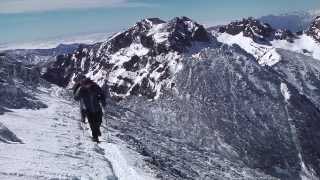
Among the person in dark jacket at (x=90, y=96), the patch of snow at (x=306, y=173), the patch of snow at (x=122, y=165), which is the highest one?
the person in dark jacket at (x=90, y=96)

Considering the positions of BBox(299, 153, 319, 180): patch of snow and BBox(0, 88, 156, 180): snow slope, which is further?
BBox(299, 153, 319, 180): patch of snow

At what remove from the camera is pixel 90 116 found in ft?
108

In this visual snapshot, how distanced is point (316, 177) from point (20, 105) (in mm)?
134437

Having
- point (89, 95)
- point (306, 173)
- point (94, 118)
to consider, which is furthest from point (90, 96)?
point (306, 173)

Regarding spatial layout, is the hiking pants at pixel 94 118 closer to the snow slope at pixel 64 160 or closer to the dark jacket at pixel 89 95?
the dark jacket at pixel 89 95

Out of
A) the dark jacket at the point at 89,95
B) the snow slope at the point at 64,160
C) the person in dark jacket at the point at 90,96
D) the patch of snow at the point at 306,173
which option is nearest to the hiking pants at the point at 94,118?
the person in dark jacket at the point at 90,96

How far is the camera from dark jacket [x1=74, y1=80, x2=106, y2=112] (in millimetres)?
32531

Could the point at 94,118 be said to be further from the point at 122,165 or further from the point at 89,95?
the point at 122,165

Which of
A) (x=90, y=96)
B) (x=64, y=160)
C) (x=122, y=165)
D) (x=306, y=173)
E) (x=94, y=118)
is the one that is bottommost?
(x=306, y=173)

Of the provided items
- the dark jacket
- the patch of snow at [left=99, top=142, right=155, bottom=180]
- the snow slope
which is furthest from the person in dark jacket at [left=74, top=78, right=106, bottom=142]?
the patch of snow at [left=99, top=142, right=155, bottom=180]

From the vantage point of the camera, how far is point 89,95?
32500mm

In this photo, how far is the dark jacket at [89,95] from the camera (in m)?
32.5

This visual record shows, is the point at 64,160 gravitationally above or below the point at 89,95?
below

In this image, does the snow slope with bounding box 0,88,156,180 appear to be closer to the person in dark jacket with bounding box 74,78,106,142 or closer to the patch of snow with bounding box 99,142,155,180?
the patch of snow with bounding box 99,142,155,180
